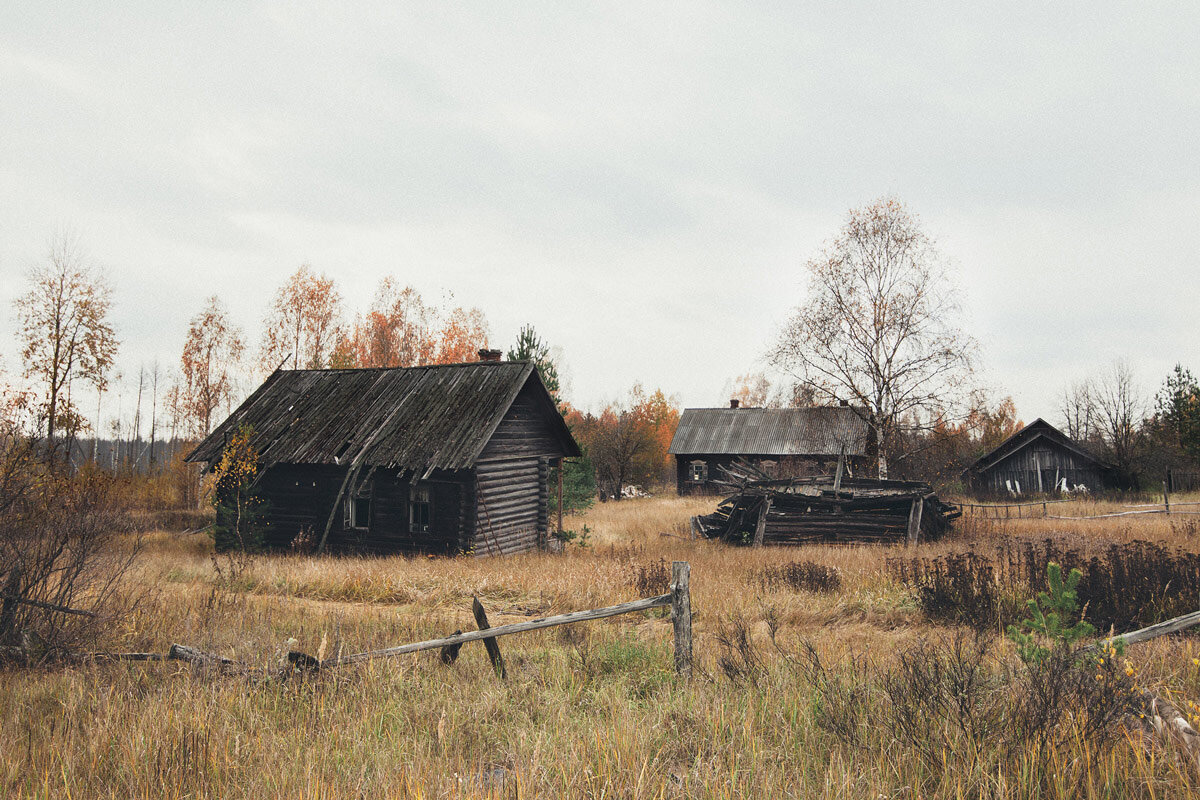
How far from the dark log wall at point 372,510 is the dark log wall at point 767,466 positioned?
20202 mm

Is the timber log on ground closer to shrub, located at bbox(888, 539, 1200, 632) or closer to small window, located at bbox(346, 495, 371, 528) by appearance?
shrub, located at bbox(888, 539, 1200, 632)

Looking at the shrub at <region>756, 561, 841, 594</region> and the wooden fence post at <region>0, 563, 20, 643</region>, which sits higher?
the wooden fence post at <region>0, 563, 20, 643</region>

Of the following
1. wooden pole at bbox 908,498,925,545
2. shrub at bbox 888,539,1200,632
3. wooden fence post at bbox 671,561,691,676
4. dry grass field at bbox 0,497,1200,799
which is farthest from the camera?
wooden pole at bbox 908,498,925,545

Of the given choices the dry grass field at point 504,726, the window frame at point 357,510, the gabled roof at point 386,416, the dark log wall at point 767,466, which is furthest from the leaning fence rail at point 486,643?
the dark log wall at point 767,466

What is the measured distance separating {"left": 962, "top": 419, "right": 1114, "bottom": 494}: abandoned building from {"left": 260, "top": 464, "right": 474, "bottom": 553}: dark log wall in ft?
94.6

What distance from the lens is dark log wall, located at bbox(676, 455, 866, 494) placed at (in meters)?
35.4

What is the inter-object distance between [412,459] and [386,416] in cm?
253

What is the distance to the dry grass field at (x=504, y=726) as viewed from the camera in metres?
3.75

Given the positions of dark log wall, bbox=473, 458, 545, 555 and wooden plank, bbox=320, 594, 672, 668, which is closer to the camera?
wooden plank, bbox=320, 594, 672, 668

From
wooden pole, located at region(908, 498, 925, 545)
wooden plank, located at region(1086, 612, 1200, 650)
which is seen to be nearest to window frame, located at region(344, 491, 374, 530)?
wooden pole, located at region(908, 498, 925, 545)

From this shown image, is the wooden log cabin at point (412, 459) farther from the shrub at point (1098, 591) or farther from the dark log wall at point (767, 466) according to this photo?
the dark log wall at point (767, 466)

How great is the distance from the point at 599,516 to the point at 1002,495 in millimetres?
22216

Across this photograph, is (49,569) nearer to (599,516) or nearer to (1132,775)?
(1132,775)

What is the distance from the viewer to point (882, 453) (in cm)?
2517
